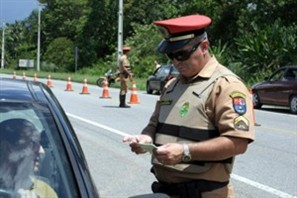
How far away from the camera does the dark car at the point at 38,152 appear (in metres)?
2.93

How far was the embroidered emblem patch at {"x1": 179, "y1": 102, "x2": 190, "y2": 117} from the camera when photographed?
322 centimetres

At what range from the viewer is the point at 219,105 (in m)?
3.16

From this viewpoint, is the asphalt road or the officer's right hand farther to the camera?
the asphalt road

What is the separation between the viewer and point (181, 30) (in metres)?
3.21

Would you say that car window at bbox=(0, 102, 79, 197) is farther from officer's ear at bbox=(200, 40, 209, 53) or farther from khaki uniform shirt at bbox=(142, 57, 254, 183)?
officer's ear at bbox=(200, 40, 209, 53)

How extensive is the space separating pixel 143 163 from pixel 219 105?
20.4 ft

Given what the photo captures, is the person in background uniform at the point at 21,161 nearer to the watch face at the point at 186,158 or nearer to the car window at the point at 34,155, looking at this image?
the car window at the point at 34,155

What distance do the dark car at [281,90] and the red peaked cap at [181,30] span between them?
17.0 m

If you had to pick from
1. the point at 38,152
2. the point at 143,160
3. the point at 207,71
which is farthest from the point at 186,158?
the point at 143,160

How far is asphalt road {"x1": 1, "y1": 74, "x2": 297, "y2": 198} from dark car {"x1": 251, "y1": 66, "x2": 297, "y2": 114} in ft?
9.63

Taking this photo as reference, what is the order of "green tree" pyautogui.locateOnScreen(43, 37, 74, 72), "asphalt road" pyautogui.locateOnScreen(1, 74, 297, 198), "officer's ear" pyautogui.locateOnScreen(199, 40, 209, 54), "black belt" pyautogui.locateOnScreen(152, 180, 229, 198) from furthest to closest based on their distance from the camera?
1. "green tree" pyautogui.locateOnScreen(43, 37, 74, 72)
2. "asphalt road" pyautogui.locateOnScreen(1, 74, 297, 198)
3. "officer's ear" pyautogui.locateOnScreen(199, 40, 209, 54)
4. "black belt" pyautogui.locateOnScreen(152, 180, 229, 198)

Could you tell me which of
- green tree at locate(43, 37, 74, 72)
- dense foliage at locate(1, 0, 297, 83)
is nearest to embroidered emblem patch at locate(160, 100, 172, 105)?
dense foliage at locate(1, 0, 297, 83)

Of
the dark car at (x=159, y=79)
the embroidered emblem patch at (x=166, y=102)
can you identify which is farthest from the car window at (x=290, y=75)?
the embroidered emblem patch at (x=166, y=102)

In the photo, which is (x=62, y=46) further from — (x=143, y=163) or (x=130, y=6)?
(x=143, y=163)
